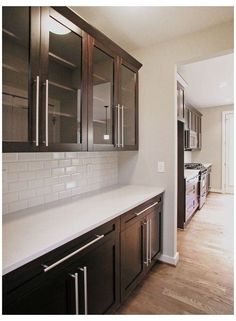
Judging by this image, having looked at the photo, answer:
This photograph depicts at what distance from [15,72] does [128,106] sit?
1.31m

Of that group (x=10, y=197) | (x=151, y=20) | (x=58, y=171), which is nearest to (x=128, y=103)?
(x=151, y=20)

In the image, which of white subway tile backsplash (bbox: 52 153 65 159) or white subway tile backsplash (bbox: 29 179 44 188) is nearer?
white subway tile backsplash (bbox: 29 179 44 188)

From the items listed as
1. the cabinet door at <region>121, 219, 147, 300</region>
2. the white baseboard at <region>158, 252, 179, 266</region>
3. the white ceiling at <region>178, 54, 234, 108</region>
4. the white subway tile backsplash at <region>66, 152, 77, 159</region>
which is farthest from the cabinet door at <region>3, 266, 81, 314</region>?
the white ceiling at <region>178, 54, 234, 108</region>

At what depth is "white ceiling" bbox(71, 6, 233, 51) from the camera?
177 cm

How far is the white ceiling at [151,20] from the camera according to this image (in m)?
1.77

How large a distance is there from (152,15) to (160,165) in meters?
1.51

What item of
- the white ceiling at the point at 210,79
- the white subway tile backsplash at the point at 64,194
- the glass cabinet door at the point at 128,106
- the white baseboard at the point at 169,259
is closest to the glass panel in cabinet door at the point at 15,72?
the white subway tile backsplash at the point at 64,194

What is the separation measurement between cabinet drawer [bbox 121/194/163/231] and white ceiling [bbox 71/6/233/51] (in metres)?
1.76

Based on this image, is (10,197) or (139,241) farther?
(139,241)

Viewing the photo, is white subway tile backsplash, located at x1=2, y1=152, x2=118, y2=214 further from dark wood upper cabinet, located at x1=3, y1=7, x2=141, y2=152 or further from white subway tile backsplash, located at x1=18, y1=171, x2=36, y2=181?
dark wood upper cabinet, located at x1=3, y1=7, x2=141, y2=152

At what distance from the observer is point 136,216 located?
177 centimetres

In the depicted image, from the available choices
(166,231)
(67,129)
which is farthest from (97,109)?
(166,231)

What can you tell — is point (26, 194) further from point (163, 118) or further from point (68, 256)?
point (163, 118)

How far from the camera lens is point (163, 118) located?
235 cm
